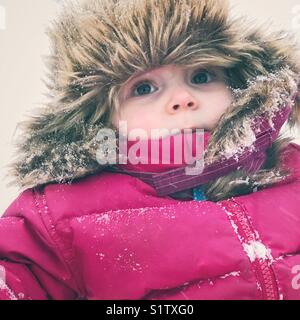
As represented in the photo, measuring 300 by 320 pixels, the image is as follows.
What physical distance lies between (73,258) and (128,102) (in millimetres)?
255

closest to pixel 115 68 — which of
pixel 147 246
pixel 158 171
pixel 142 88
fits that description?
pixel 142 88

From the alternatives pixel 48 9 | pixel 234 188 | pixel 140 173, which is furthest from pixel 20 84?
pixel 234 188

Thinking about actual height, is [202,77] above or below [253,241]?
above

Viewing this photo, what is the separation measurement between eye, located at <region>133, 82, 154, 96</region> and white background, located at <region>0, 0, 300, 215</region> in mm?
172

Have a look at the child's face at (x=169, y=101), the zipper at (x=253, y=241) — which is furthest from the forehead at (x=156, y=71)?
the zipper at (x=253, y=241)

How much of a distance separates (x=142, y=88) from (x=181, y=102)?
0.07 m

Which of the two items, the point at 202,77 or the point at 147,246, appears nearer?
the point at 147,246

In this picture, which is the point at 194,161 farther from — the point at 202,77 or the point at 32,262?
the point at 32,262

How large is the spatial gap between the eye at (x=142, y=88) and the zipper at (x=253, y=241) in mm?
212

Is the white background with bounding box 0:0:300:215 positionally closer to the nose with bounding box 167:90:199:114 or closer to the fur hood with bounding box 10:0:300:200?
the fur hood with bounding box 10:0:300:200

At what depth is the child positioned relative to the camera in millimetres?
714

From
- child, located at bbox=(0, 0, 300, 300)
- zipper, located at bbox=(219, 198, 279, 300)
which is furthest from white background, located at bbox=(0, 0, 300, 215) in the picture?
zipper, located at bbox=(219, 198, 279, 300)

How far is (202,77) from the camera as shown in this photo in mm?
831

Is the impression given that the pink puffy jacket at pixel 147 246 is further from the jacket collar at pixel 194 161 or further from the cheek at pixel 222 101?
the cheek at pixel 222 101
